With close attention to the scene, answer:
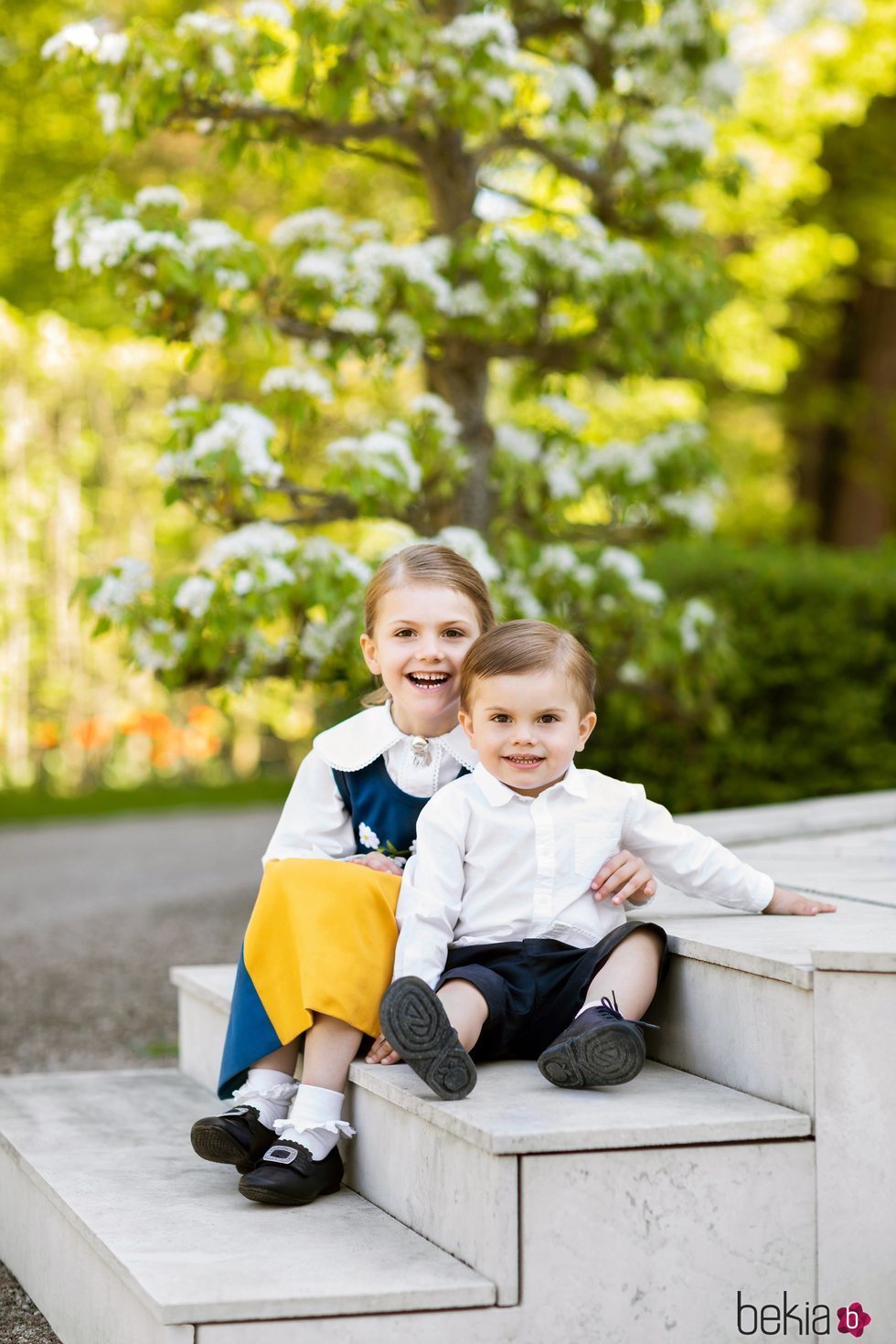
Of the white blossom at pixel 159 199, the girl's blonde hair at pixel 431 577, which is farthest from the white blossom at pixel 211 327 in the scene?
the girl's blonde hair at pixel 431 577

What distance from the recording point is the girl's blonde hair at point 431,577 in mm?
3143

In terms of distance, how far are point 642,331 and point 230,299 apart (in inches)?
54.3

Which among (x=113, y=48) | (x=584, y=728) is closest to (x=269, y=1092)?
(x=584, y=728)

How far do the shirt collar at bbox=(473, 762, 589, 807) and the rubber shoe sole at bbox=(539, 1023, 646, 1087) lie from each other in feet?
1.58

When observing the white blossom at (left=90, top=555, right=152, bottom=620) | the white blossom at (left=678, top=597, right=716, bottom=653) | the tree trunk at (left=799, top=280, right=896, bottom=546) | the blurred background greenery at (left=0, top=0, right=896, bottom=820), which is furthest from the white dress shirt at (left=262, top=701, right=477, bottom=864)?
the tree trunk at (left=799, top=280, right=896, bottom=546)

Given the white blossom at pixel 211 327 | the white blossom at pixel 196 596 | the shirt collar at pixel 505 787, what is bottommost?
the shirt collar at pixel 505 787

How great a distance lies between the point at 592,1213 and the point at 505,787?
0.80 m

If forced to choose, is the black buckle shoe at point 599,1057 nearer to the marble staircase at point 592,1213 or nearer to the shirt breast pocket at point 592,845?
the marble staircase at point 592,1213

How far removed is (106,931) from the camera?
6.74 m

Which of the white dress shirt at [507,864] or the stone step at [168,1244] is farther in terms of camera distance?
the white dress shirt at [507,864]

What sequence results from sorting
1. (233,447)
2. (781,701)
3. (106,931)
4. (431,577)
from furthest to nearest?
1. (781,701)
2. (106,931)
3. (233,447)
4. (431,577)

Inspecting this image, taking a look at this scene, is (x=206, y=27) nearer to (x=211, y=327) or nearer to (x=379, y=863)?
(x=211, y=327)

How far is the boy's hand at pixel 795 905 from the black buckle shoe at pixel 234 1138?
3.26 feet

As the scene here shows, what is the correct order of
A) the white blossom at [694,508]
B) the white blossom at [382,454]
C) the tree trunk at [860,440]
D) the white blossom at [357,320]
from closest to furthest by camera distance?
the white blossom at [382,454] → the white blossom at [357,320] → the white blossom at [694,508] → the tree trunk at [860,440]
